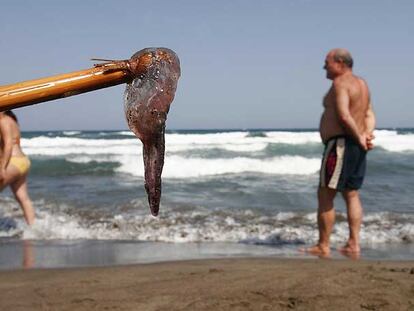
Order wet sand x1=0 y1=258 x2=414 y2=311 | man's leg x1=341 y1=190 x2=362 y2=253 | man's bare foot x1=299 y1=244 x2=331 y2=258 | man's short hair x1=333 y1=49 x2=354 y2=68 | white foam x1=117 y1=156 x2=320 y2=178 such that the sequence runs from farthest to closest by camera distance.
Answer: white foam x1=117 y1=156 x2=320 y2=178 → man's short hair x1=333 y1=49 x2=354 y2=68 → man's leg x1=341 y1=190 x2=362 y2=253 → man's bare foot x1=299 y1=244 x2=331 y2=258 → wet sand x1=0 y1=258 x2=414 y2=311

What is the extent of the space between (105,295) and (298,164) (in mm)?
13197

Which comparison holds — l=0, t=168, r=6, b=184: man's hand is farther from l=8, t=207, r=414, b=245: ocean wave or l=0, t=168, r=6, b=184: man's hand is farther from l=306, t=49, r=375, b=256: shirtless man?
l=306, t=49, r=375, b=256: shirtless man

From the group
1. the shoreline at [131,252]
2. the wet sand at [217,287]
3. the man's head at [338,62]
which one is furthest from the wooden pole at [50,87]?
the man's head at [338,62]

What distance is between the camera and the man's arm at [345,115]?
4.65 metres

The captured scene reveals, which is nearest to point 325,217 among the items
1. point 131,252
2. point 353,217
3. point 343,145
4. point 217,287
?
point 353,217

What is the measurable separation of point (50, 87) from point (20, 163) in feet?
17.0

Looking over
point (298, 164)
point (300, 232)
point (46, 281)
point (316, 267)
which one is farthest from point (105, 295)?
point (298, 164)

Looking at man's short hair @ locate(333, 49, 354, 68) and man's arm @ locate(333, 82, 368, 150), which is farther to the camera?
man's short hair @ locate(333, 49, 354, 68)

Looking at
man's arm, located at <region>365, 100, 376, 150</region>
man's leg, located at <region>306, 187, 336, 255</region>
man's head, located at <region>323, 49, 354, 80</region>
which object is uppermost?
man's head, located at <region>323, 49, 354, 80</region>

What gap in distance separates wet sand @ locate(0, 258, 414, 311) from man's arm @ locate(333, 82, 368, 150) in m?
1.31

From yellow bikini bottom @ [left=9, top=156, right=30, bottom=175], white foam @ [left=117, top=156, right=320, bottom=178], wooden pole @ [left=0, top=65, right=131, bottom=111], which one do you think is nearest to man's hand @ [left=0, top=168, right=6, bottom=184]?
yellow bikini bottom @ [left=9, top=156, right=30, bottom=175]

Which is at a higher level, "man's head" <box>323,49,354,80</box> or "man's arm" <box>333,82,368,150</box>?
"man's head" <box>323,49,354,80</box>

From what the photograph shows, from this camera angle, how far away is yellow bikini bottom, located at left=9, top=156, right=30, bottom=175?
6.18 meters

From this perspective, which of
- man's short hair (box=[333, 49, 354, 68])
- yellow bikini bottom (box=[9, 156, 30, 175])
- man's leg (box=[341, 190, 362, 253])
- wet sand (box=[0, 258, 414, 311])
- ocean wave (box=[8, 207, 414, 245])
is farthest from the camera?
yellow bikini bottom (box=[9, 156, 30, 175])
